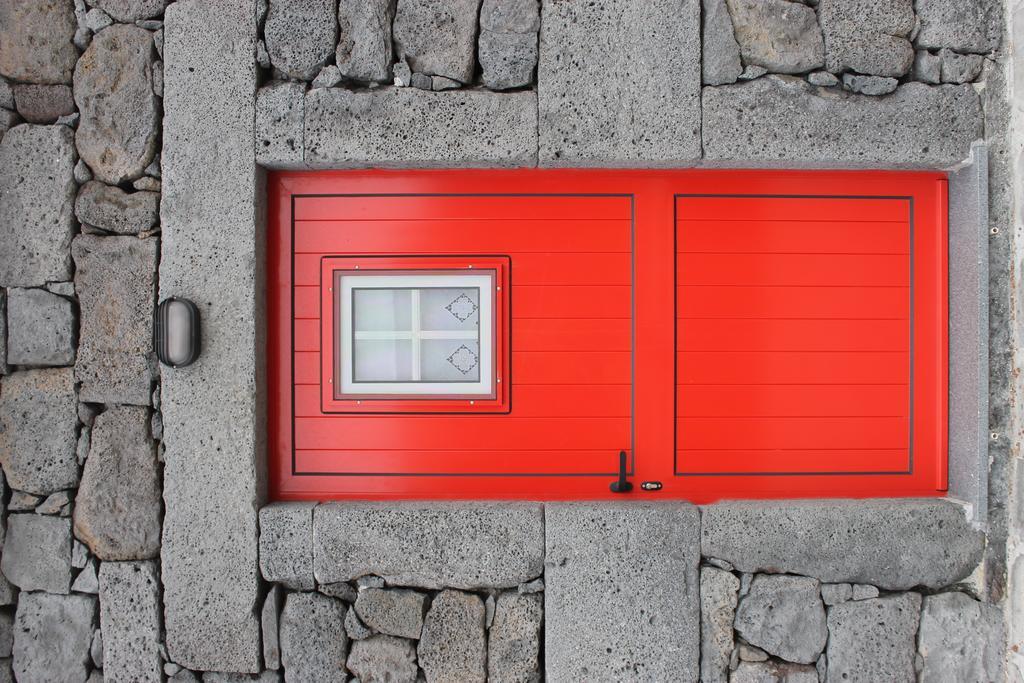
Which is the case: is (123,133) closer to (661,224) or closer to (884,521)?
(661,224)

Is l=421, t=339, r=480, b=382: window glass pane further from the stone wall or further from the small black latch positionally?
the small black latch

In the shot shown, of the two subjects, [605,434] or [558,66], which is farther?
[605,434]

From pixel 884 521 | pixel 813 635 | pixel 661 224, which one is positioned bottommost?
pixel 813 635

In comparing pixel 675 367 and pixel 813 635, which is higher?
pixel 675 367

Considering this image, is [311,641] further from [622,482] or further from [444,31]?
[444,31]

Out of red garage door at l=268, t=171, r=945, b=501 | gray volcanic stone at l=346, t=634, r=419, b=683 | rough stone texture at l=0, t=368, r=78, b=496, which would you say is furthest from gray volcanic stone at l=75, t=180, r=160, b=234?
gray volcanic stone at l=346, t=634, r=419, b=683

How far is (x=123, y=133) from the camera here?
240 centimetres

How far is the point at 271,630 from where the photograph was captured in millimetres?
2406

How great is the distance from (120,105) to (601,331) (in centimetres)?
208

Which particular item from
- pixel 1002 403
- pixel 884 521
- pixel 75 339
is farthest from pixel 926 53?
pixel 75 339

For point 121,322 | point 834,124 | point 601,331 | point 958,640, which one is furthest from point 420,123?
point 958,640

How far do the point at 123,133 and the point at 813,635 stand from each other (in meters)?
3.31

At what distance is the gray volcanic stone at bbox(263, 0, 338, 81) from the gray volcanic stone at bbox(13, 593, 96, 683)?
227cm

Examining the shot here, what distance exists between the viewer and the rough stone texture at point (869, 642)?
2396 millimetres
